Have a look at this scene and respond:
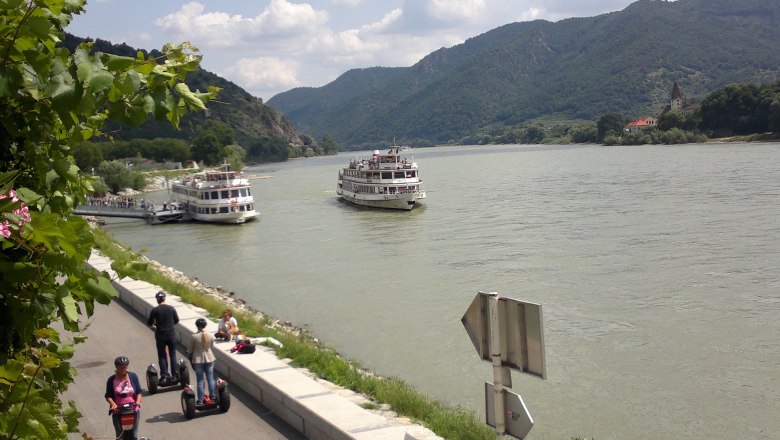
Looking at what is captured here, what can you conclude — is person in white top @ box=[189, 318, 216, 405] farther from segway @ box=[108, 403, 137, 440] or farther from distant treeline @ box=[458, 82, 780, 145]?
distant treeline @ box=[458, 82, 780, 145]

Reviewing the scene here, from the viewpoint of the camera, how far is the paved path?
7945 mm

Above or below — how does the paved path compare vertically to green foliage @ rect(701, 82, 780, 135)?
below

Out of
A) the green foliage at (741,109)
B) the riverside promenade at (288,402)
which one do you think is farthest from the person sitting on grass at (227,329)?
the green foliage at (741,109)

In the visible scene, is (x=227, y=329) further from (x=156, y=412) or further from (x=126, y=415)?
(x=126, y=415)

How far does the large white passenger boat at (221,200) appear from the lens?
161ft

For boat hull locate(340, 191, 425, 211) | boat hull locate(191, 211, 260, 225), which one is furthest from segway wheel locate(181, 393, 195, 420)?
boat hull locate(340, 191, 425, 211)

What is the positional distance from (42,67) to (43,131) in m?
0.35

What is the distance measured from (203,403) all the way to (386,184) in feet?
146

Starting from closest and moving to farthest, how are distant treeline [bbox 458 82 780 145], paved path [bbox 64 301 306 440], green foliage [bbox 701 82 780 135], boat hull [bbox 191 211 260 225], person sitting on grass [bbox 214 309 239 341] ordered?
paved path [bbox 64 301 306 440] < person sitting on grass [bbox 214 309 239 341] < boat hull [bbox 191 211 260 225] < distant treeline [bbox 458 82 780 145] < green foliage [bbox 701 82 780 135]

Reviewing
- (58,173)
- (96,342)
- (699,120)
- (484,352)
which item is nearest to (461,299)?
(96,342)

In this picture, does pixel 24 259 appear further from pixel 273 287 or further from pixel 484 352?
pixel 273 287

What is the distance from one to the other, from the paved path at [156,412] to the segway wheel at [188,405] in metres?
0.07

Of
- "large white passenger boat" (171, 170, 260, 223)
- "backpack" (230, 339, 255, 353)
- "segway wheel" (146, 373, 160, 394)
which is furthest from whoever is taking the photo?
"large white passenger boat" (171, 170, 260, 223)

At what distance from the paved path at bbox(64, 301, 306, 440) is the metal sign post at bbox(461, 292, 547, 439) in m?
3.00
